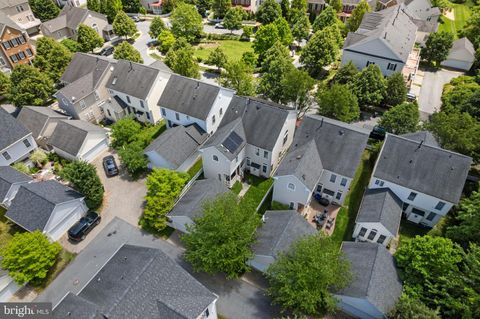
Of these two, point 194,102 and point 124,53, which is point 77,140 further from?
point 124,53

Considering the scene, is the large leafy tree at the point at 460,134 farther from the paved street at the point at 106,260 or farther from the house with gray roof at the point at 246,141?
the paved street at the point at 106,260

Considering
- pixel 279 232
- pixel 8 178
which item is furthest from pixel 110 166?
pixel 279 232

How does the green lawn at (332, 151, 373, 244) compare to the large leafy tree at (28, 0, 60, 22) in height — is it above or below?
below

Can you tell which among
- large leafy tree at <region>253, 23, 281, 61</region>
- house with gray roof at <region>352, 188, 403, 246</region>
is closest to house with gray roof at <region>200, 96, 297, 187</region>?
house with gray roof at <region>352, 188, 403, 246</region>

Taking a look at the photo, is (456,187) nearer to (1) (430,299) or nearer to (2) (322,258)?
(1) (430,299)

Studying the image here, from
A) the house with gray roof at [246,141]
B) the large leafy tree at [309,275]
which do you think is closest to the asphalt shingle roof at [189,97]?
the house with gray roof at [246,141]

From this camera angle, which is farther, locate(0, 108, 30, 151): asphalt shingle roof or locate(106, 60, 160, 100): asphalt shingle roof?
locate(106, 60, 160, 100): asphalt shingle roof

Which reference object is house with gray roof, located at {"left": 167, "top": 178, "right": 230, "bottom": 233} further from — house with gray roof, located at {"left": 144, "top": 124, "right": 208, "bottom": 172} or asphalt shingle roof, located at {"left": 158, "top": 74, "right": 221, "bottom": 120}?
asphalt shingle roof, located at {"left": 158, "top": 74, "right": 221, "bottom": 120}
